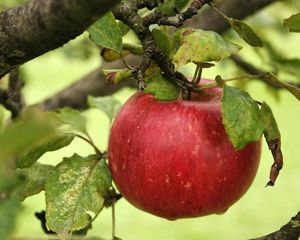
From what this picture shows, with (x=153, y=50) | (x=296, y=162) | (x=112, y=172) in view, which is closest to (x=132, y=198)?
(x=112, y=172)

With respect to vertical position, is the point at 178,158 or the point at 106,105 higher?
the point at 178,158

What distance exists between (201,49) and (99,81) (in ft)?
2.66

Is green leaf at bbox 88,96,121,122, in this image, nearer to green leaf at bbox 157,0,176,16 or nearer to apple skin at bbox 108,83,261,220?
apple skin at bbox 108,83,261,220

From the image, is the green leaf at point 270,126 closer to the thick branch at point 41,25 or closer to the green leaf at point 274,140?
the green leaf at point 274,140

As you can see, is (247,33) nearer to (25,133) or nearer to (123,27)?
(123,27)

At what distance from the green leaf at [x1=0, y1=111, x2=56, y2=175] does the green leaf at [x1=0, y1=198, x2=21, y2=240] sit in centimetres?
7

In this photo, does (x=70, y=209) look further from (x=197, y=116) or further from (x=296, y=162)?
(x=296, y=162)

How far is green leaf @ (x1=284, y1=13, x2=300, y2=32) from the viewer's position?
81cm

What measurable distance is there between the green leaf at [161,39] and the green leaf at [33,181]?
0.74 ft

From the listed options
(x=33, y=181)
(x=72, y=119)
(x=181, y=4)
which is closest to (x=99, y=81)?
(x=72, y=119)

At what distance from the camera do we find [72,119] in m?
1.00

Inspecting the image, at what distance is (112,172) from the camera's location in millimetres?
879

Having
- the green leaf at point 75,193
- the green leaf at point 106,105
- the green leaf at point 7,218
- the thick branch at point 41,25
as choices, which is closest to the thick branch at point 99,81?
the green leaf at point 106,105

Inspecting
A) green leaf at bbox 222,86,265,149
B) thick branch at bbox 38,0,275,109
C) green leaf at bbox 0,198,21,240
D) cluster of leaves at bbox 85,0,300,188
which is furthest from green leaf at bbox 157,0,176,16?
thick branch at bbox 38,0,275,109
